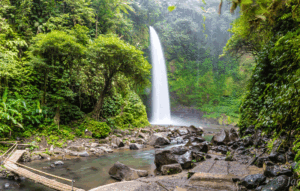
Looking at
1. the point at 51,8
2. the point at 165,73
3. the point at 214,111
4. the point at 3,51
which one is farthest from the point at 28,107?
the point at 214,111

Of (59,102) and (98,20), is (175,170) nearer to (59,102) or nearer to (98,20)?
(59,102)

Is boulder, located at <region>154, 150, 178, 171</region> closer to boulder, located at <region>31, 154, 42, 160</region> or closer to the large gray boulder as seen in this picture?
the large gray boulder

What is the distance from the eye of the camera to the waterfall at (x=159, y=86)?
→ 25094 mm

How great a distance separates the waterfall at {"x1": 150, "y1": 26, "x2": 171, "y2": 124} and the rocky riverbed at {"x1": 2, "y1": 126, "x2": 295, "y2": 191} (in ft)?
47.8

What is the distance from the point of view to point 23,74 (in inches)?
353

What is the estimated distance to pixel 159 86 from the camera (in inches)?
1035

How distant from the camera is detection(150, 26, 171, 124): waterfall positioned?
25094 mm

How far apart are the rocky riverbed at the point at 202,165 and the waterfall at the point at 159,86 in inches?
574

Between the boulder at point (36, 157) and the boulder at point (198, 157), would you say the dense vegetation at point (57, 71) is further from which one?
the boulder at point (198, 157)

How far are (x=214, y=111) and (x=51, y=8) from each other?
957 inches

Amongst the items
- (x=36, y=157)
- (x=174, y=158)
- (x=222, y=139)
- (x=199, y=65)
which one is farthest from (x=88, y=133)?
(x=199, y=65)

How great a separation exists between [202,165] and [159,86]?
21096mm

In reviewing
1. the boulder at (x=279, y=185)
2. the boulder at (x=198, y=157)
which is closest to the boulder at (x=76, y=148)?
the boulder at (x=198, y=157)

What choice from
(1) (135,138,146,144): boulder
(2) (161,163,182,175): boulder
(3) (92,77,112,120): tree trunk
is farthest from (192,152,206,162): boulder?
(3) (92,77,112,120): tree trunk
